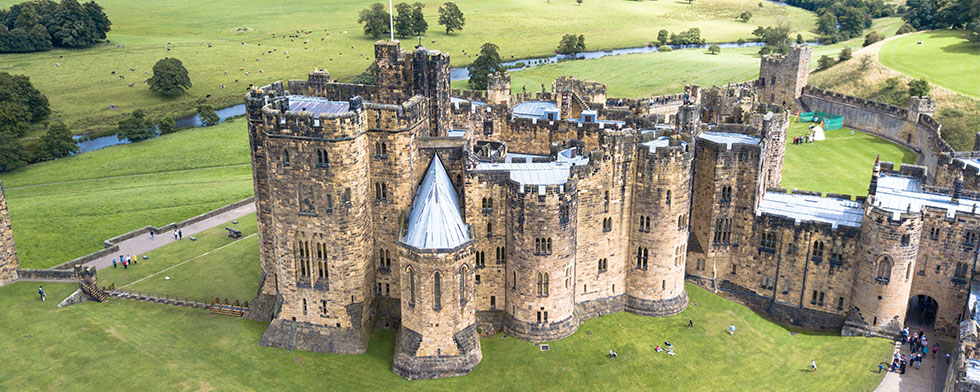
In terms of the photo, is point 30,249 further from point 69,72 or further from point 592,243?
point 69,72

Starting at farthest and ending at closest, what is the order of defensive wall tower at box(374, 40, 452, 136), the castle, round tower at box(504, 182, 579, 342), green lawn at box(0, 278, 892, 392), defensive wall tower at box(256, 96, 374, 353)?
defensive wall tower at box(374, 40, 452, 136), round tower at box(504, 182, 579, 342), the castle, green lawn at box(0, 278, 892, 392), defensive wall tower at box(256, 96, 374, 353)

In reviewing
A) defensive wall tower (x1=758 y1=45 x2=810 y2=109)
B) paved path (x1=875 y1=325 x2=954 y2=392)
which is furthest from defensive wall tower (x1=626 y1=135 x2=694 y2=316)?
defensive wall tower (x1=758 y1=45 x2=810 y2=109)

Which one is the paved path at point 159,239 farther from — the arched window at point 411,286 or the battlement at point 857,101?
the battlement at point 857,101

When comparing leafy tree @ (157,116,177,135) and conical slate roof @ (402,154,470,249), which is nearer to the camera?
conical slate roof @ (402,154,470,249)

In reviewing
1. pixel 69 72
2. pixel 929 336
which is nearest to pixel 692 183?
pixel 929 336

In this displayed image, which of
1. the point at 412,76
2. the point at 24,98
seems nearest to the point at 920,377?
the point at 412,76

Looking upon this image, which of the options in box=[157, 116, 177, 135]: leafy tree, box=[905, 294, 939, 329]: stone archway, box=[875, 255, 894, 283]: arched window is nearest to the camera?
box=[875, 255, 894, 283]: arched window

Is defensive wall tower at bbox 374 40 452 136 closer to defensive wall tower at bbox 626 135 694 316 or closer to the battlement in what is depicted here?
defensive wall tower at bbox 626 135 694 316
